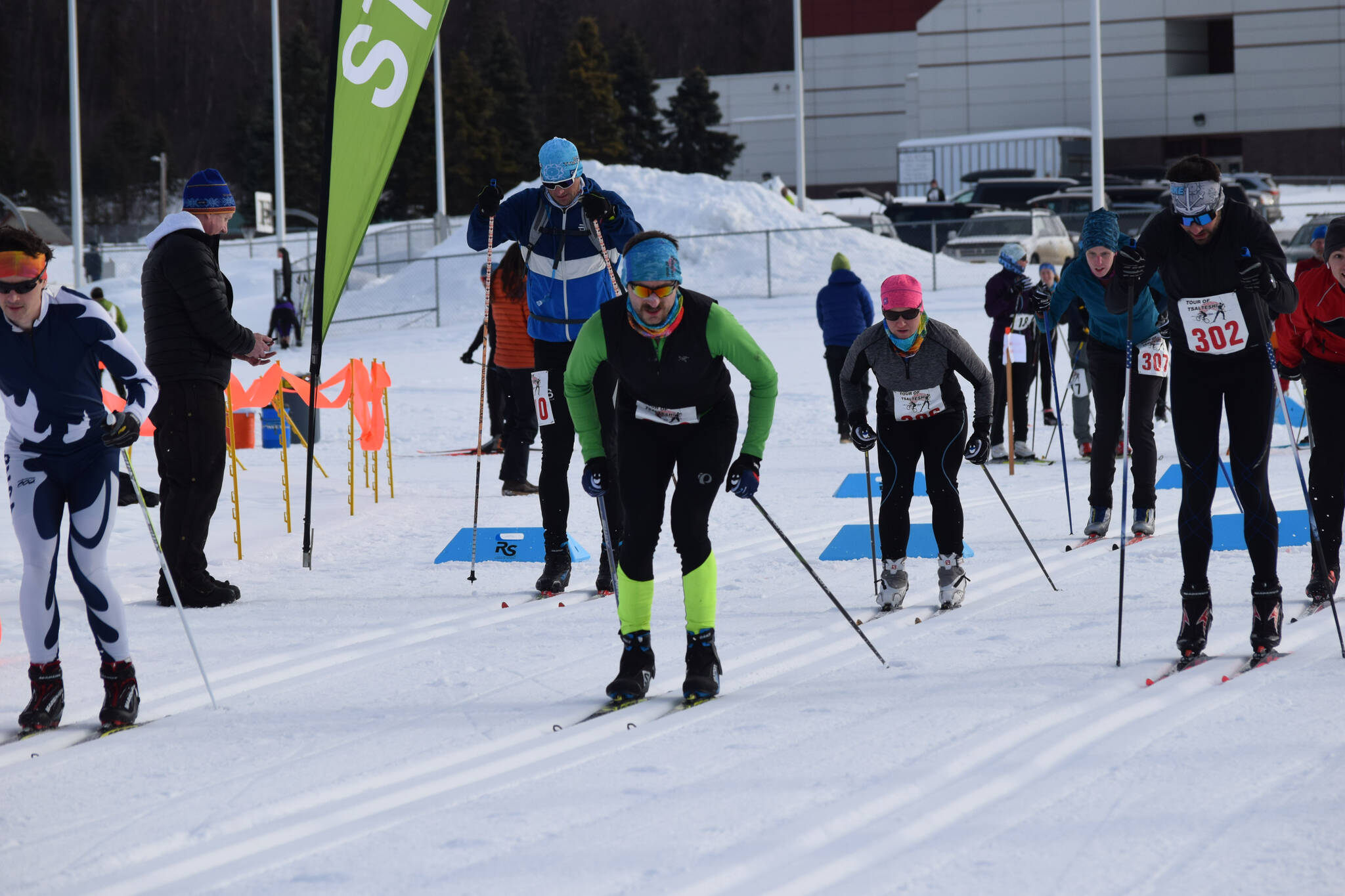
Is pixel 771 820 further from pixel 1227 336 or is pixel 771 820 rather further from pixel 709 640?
pixel 1227 336

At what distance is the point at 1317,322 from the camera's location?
594cm

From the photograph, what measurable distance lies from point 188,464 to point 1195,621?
4578mm

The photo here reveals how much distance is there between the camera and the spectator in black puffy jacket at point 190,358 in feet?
22.2

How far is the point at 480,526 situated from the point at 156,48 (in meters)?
124

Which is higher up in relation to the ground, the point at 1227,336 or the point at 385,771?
the point at 1227,336

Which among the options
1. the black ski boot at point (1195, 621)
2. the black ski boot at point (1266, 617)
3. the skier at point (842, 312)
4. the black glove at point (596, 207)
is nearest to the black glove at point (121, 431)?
the black glove at point (596, 207)

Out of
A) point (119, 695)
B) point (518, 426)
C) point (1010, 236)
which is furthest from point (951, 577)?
point (1010, 236)

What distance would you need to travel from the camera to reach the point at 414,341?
23359mm

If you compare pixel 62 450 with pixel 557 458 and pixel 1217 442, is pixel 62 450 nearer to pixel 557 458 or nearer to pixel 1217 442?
pixel 557 458

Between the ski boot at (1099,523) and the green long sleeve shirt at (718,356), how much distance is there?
12.3 feet

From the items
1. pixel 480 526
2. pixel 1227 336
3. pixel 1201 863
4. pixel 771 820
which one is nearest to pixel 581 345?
pixel 771 820

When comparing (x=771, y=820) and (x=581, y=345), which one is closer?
(x=771, y=820)

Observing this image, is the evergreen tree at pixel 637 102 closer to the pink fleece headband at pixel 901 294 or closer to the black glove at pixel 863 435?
the pink fleece headband at pixel 901 294

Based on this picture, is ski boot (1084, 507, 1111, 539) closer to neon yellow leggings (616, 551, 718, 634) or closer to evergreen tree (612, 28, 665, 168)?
neon yellow leggings (616, 551, 718, 634)
